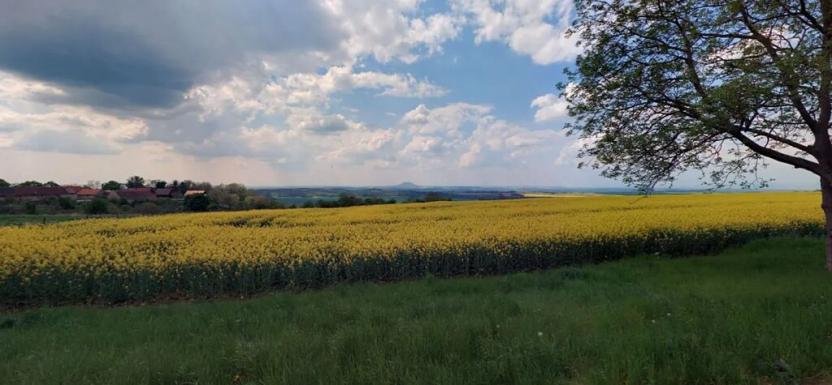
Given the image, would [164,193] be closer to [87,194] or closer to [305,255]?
[87,194]

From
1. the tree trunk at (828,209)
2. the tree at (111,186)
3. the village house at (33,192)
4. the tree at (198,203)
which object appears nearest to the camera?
the tree trunk at (828,209)

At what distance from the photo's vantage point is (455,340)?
15.2 ft

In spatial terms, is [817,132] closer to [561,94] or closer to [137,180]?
[561,94]

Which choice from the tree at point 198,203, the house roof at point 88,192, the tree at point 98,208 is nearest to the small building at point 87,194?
the house roof at point 88,192

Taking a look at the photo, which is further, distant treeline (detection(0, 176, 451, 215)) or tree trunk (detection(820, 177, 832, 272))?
distant treeline (detection(0, 176, 451, 215))

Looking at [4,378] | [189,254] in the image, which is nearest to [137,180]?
[189,254]

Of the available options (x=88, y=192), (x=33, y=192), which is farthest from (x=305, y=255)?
(x=88, y=192)

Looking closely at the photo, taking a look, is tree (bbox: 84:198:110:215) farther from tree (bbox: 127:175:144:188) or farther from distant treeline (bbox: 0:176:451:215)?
tree (bbox: 127:175:144:188)

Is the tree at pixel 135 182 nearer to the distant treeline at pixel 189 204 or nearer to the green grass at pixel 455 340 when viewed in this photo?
the distant treeline at pixel 189 204

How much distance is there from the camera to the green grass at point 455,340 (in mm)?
3721

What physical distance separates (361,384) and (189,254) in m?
9.64

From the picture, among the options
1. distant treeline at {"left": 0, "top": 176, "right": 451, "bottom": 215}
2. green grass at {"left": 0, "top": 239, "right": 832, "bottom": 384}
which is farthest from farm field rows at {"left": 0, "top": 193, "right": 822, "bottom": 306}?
distant treeline at {"left": 0, "top": 176, "right": 451, "bottom": 215}

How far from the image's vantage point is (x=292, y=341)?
4.84 meters

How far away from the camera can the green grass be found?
3.72 meters
